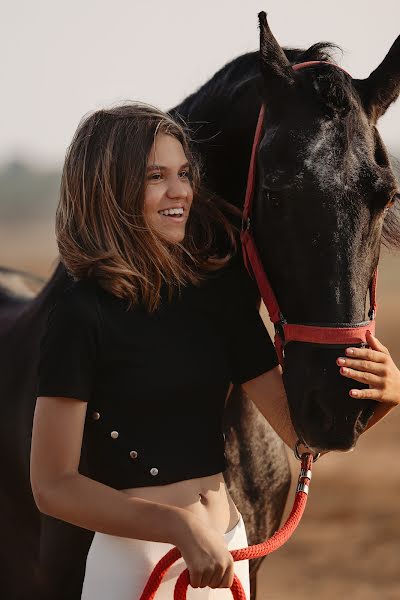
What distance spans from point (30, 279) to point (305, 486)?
3.33 m

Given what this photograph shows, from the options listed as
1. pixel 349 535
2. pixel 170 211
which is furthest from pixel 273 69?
pixel 349 535

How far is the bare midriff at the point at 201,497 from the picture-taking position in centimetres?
210

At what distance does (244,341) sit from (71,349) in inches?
19.3

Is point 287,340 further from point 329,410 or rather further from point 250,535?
point 250,535

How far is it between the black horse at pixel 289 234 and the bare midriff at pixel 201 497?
0.78ft

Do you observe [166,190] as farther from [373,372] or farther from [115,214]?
[373,372]

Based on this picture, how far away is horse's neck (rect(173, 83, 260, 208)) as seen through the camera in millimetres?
2766

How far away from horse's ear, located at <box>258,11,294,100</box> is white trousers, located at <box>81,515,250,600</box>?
3.86ft

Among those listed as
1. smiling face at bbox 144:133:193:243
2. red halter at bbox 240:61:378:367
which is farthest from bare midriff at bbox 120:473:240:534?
smiling face at bbox 144:133:193:243

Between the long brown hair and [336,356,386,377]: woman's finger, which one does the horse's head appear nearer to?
[336,356,386,377]: woman's finger

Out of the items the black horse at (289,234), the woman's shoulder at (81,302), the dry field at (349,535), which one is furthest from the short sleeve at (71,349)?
the dry field at (349,535)

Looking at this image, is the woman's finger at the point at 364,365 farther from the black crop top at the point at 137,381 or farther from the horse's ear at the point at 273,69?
the horse's ear at the point at 273,69

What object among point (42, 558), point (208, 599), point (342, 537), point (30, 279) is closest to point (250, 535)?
point (42, 558)

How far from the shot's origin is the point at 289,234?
229 centimetres
